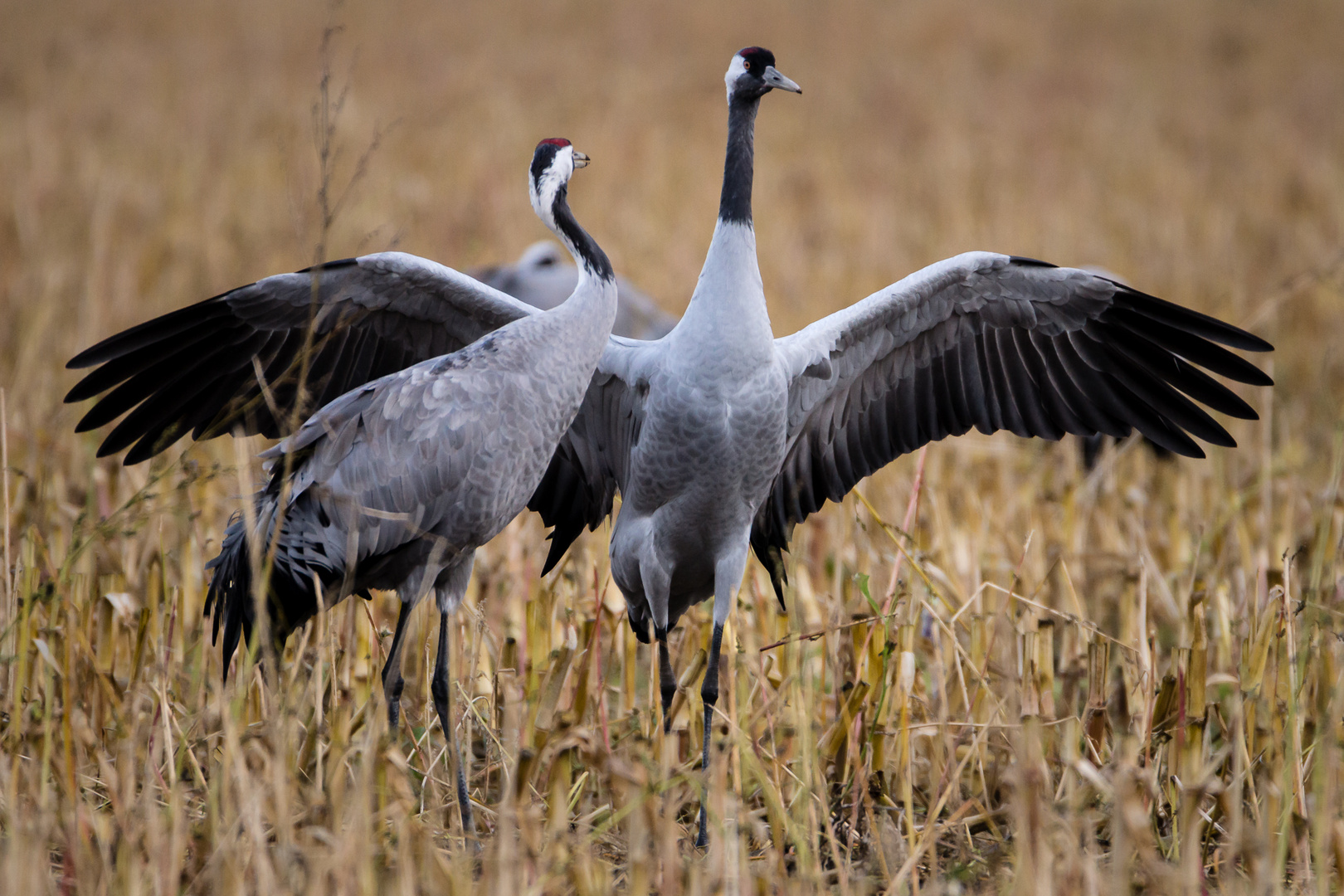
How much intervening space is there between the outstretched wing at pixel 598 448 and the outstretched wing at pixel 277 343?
282 mm

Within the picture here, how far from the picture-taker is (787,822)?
201 centimetres

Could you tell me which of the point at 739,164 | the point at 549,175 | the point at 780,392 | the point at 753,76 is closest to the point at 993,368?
the point at 780,392

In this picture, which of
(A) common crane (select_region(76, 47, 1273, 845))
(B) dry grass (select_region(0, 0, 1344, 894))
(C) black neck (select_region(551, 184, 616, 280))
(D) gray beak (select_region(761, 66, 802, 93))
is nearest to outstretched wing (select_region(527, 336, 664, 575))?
(A) common crane (select_region(76, 47, 1273, 845))

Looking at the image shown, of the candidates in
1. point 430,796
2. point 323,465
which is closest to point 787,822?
point 430,796

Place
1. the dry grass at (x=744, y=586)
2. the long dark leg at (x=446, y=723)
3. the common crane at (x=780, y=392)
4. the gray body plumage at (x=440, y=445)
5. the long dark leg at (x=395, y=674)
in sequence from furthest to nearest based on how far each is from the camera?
the common crane at (x=780, y=392) → the long dark leg at (x=395, y=674) → the gray body plumage at (x=440, y=445) → the long dark leg at (x=446, y=723) → the dry grass at (x=744, y=586)

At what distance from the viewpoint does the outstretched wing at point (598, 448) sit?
3014mm

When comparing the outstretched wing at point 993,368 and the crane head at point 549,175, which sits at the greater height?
the crane head at point 549,175

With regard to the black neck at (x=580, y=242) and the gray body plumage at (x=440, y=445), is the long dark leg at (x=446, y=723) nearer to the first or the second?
the gray body plumage at (x=440, y=445)

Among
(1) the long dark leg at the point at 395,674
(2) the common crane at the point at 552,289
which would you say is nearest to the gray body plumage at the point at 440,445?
Result: (1) the long dark leg at the point at 395,674

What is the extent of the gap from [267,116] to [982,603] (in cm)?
830

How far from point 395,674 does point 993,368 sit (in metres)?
1.75

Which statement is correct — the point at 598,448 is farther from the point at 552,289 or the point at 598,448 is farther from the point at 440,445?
the point at 552,289

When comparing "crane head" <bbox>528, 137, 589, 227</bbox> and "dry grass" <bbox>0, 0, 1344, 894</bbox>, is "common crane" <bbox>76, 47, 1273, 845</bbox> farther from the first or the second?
"crane head" <bbox>528, 137, 589, 227</bbox>

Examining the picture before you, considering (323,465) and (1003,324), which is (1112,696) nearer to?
(1003,324)
